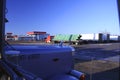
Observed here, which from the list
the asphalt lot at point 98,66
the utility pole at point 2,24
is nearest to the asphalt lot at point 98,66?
the asphalt lot at point 98,66

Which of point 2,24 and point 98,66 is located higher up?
point 2,24

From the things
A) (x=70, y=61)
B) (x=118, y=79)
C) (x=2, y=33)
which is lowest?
(x=118, y=79)

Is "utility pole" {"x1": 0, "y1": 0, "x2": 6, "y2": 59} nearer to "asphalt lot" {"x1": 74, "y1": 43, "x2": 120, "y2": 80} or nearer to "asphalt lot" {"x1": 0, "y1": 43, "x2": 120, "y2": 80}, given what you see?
"asphalt lot" {"x1": 0, "y1": 43, "x2": 120, "y2": 80}

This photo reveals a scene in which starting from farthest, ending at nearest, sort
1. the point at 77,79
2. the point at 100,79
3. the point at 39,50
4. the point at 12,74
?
the point at 100,79 < the point at 77,79 < the point at 39,50 < the point at 12,74

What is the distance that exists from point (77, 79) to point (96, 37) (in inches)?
2540

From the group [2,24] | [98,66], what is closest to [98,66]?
[98,66]

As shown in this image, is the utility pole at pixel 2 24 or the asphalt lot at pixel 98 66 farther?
the asphalt lot at pixel 98 66

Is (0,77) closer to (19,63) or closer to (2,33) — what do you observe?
(2,33)

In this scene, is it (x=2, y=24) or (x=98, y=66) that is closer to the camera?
(x=2, y=24)

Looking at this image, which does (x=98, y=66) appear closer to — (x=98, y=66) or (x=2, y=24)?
(x=98, y=66)

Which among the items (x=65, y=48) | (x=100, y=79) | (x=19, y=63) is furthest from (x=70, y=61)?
(x=100, y=79)

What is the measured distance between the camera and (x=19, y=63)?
11.7ft

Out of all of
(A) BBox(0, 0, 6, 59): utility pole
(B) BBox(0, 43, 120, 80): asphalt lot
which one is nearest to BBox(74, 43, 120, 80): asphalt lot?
(B) BBox(0, 43, 120, 80): asphalt lot

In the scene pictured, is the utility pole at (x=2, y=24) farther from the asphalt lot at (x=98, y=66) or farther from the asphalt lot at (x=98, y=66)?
the asphalt lot at (x=98, y=66)
